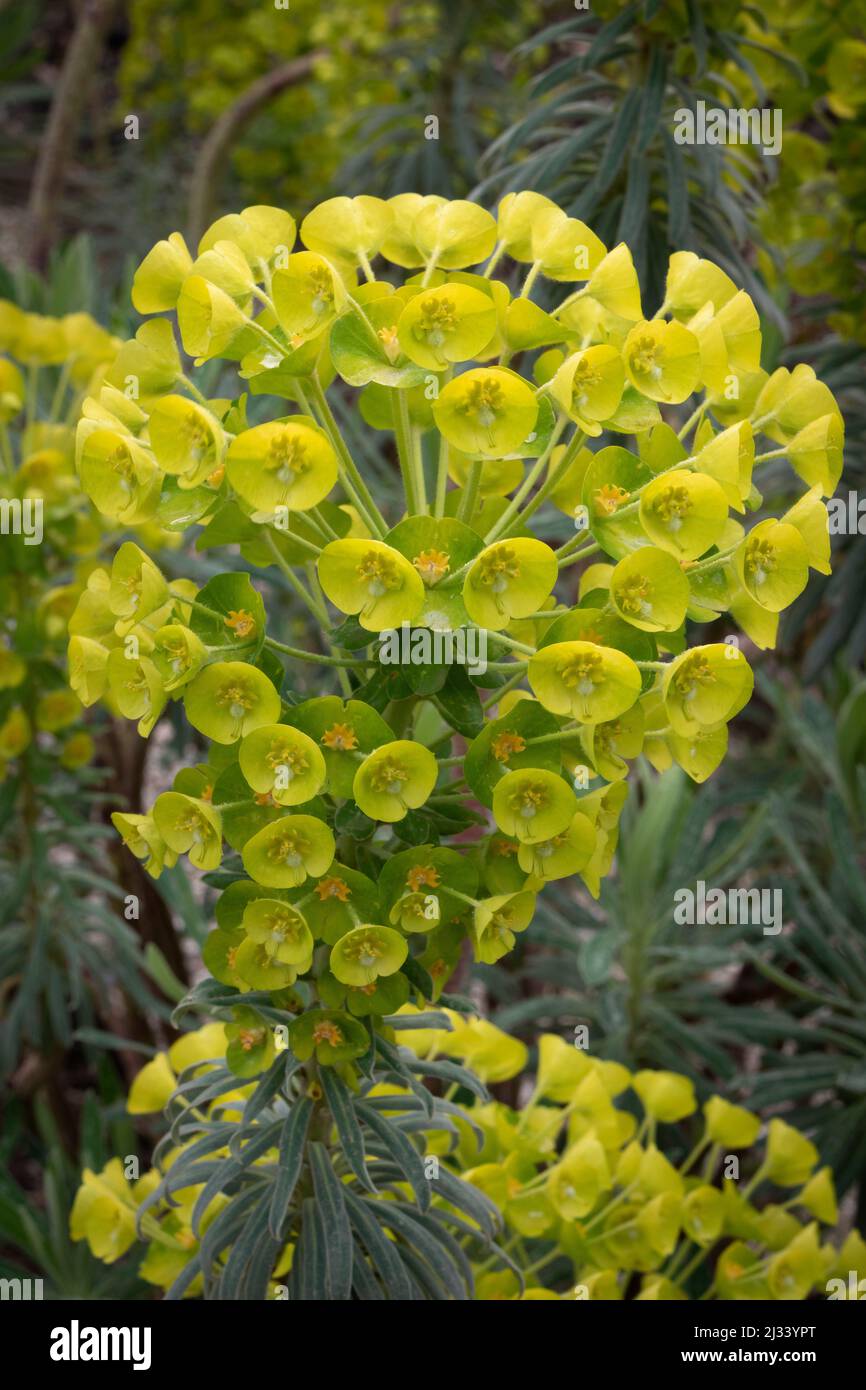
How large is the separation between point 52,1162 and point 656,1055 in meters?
0.92

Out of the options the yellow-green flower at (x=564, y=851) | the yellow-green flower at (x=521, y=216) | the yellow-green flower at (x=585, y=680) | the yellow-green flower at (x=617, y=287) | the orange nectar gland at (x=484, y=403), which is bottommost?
the yellow-green flower at (x=564, y=851)

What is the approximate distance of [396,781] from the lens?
944 millimetres

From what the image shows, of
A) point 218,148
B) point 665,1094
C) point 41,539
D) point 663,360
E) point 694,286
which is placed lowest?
point 665,1094

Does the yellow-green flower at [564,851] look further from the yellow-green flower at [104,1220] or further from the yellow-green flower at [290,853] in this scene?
the yellow-green flower at [104,1220]

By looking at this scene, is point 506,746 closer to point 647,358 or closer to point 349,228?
point 647,358

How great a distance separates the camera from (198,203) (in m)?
3.54

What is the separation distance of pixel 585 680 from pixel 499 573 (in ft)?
0.29

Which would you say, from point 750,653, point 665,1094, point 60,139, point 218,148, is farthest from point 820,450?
point 60,139

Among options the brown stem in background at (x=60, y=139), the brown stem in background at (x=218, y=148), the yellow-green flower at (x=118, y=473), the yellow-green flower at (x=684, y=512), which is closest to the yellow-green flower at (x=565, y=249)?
the yellow-green flower at (x=684, y=512)

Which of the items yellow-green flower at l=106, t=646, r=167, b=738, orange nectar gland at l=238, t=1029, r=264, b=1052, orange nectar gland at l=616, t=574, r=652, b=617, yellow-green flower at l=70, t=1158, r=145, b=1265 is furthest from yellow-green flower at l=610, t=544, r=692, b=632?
yellow-green flower at l=70, t=1158, r=145, b=1265

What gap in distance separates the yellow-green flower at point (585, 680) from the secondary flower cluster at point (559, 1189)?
1.50 feet

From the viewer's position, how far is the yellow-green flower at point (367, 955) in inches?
38.2

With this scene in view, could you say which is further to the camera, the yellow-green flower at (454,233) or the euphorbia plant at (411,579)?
the yellow-green flower at (454,233)
